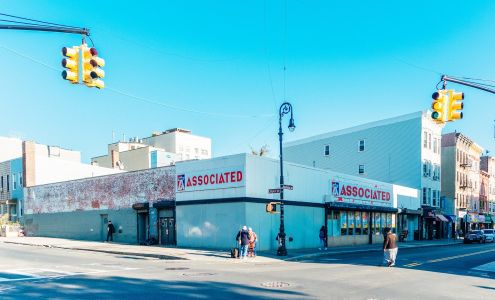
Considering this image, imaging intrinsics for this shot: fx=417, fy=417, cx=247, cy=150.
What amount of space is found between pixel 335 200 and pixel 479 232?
20.9m

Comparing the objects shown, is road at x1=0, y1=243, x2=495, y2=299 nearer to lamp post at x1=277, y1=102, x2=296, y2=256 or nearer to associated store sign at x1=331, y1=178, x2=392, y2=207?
lamp post at x1=277, y1=102, x2=296, y2=256

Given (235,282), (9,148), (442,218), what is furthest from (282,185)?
(9,148)

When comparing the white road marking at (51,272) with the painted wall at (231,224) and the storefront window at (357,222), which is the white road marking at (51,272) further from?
the storefront window at (357,222)

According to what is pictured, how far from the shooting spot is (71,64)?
9.34 meters

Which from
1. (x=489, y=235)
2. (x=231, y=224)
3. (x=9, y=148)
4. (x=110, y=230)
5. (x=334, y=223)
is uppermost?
(x=9, y=148)

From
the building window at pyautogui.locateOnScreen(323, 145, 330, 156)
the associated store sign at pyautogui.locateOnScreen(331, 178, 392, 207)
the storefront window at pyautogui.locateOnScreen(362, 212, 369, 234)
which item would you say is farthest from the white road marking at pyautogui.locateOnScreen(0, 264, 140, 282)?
the building window at pyautogui.locateOnScreen(323, 145, 330, 156)

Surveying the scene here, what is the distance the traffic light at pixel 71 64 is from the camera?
9242 millimetres

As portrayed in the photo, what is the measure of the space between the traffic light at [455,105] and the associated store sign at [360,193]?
2019cm

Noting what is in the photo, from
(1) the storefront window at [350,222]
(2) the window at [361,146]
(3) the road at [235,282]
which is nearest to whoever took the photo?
(3) the road at [235,282]

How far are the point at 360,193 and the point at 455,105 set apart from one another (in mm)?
24509

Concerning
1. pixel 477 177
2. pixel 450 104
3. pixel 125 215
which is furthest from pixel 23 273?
pixel 477 177

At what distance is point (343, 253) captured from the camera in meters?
Result: 25.9

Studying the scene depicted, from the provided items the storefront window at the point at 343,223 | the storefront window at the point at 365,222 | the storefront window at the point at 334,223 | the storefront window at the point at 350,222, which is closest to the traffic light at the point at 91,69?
the storefront window at the point at 334,223

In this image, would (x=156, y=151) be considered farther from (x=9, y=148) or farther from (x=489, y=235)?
(x=489, y=235)
